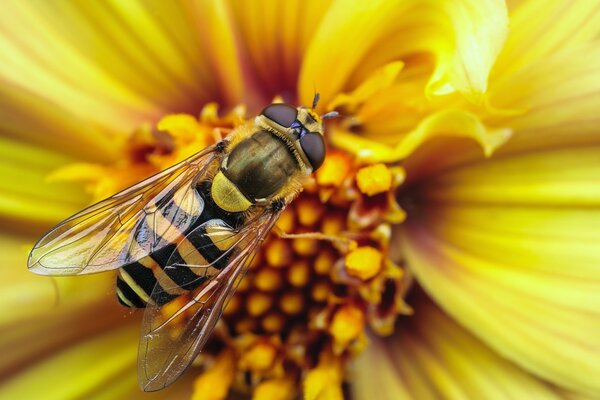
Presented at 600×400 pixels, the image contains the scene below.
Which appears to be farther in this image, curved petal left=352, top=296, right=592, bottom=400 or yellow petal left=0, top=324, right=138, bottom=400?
yellow petal left=0, top=324, right=138, bottom=400

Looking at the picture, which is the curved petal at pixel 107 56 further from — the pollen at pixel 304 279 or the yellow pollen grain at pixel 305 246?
the yellow pollen grain at pixel 305 246

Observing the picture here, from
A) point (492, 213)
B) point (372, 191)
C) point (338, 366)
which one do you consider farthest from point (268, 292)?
point (492, 213)

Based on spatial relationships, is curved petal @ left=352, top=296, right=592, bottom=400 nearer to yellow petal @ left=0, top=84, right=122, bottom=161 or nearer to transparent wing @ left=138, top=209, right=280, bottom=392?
transparent wing @ left=138, top=209, right=280, bottom=392

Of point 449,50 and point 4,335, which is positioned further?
point 4,335

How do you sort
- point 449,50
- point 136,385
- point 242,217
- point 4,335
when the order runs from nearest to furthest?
1. point 449,50
2. point 242,217
3. point 4,335
4. point 136,385

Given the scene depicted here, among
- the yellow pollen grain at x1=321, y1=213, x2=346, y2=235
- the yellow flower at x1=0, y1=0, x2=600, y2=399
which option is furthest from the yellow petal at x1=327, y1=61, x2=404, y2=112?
the yellow pollen grain at x1=321, y1=213, x2=346, y2=235

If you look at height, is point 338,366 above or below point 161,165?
below

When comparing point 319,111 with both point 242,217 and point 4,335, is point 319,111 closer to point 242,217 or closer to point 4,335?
point 242,217
